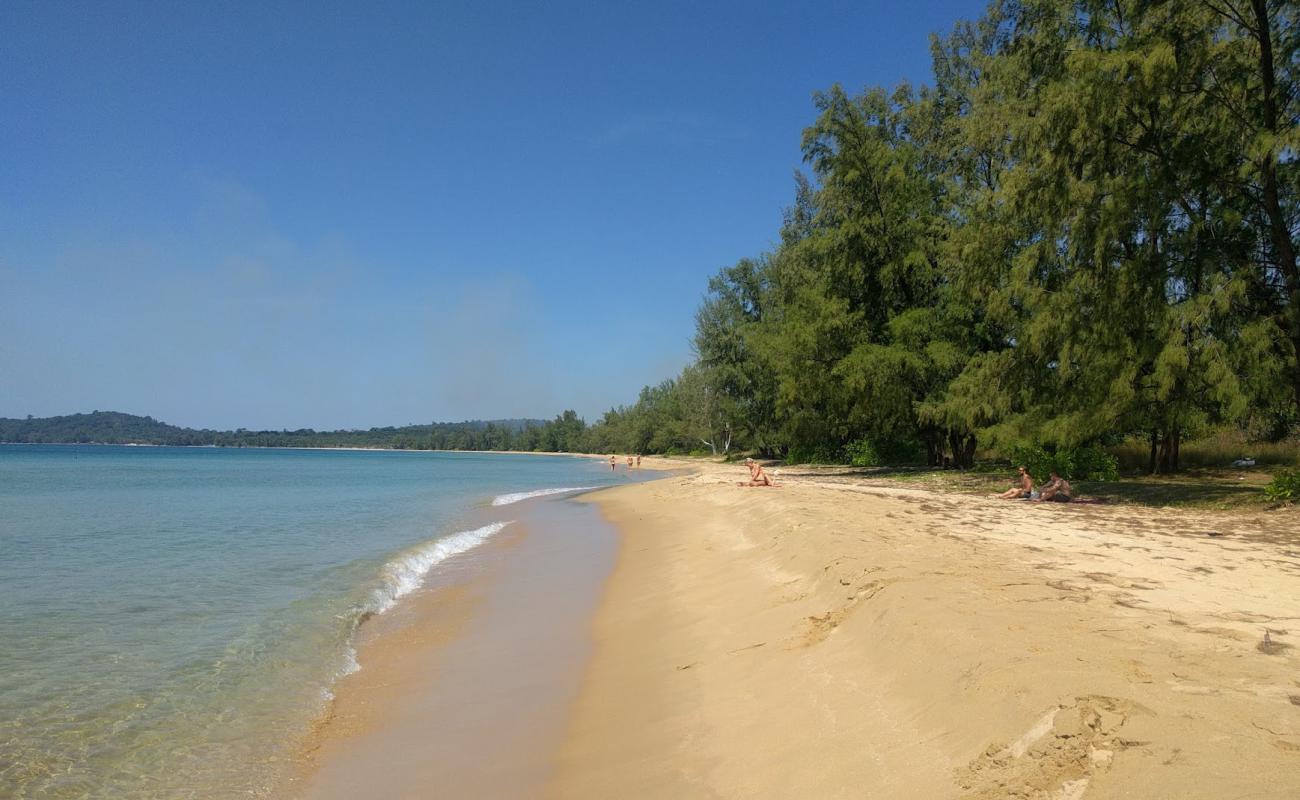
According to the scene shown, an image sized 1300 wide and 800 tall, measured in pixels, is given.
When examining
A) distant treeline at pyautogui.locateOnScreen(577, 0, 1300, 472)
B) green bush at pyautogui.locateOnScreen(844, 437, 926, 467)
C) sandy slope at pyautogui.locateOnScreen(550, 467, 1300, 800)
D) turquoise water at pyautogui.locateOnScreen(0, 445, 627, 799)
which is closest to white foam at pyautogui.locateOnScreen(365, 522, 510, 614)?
turquoise water at pyautogui.locateOnScreen(0, 445, 627, 799)

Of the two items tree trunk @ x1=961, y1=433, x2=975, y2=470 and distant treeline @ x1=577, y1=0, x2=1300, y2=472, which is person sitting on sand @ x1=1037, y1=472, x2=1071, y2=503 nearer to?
distant treeline @ x1=577, y1=0, x2=1300, y2=472

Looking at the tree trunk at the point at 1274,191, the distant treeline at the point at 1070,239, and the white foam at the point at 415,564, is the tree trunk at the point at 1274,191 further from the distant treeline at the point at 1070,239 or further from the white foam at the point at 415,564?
the white foam at the point at 415,564

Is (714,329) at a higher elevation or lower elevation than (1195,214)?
higher

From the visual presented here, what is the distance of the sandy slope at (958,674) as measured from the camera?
3.23 m

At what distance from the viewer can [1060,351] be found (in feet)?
56.3

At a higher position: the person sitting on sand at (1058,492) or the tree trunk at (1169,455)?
the tree trunk at (1169,455)

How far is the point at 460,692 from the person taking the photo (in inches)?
259

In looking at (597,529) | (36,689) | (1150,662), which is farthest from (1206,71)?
(36,689)

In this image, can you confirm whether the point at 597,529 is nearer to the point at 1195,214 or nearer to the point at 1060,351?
the point at 1060,351

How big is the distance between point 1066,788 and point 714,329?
49275 mm

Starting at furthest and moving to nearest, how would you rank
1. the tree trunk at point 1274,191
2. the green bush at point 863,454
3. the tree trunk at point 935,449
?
1. the green bush at point 863,454
2. the tree trunk at point 935,449
3. the tree trunk at point 1274,191

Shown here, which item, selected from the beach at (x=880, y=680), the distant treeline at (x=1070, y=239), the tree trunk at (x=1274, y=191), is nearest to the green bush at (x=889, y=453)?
the distant treeline at (x=1070, y=239)

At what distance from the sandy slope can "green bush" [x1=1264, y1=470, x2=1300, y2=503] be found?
437cm

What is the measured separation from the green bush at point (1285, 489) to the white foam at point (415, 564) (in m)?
15.6
